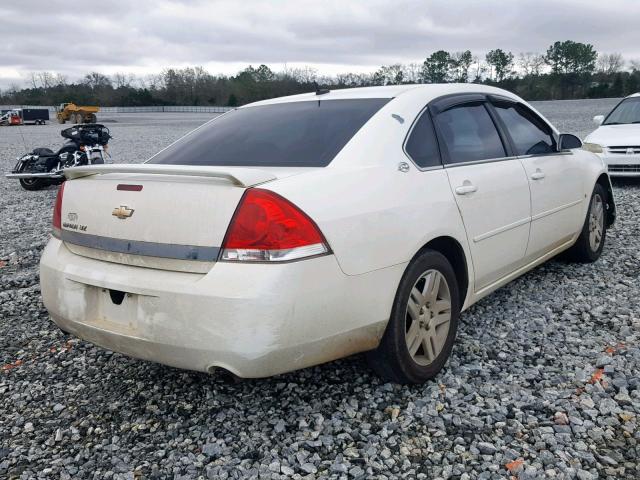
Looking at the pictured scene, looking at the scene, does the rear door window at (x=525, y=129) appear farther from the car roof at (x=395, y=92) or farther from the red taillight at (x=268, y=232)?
the red taillight at (x=268, y=232)

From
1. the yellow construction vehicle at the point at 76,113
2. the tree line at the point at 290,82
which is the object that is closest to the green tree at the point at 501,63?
the tree line at the point at 290,82

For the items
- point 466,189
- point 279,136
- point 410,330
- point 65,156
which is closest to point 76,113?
point 65,156

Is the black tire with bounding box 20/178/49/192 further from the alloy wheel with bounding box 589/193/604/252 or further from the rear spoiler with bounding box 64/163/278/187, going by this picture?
the alloy wheel with bounding box 589/193/604/252

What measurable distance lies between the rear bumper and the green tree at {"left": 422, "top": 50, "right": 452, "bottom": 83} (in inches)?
3784

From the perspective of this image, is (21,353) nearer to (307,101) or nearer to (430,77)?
(307,101)

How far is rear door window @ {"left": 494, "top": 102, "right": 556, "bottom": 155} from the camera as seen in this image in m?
4.07

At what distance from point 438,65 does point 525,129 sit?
96864 mm

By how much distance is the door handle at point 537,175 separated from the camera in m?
3.99

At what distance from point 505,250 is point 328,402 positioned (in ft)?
5.08

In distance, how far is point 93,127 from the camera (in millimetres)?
11789

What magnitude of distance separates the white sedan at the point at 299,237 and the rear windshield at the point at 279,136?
0.01m

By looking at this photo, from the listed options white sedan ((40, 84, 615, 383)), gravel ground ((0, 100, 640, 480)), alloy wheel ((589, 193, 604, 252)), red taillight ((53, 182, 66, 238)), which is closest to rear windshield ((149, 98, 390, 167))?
white sedan ((40, 84, 615, 383))

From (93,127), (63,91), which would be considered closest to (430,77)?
(63,91)

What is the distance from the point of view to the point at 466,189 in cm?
325
